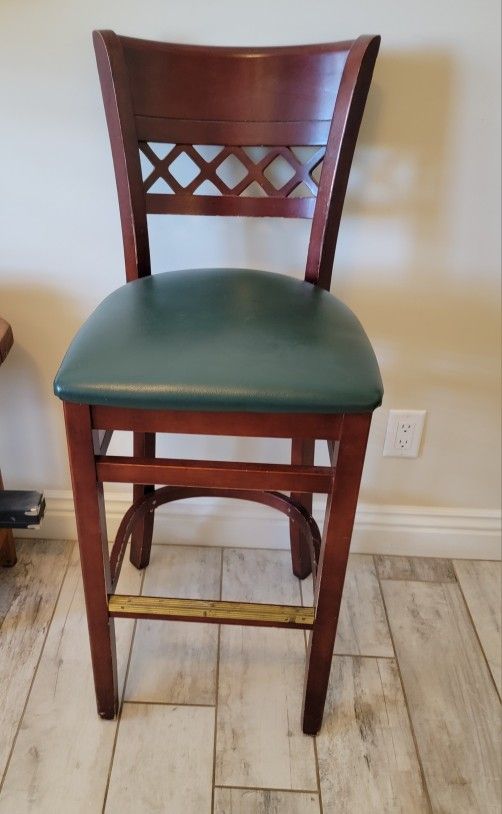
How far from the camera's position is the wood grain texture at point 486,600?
1166mm

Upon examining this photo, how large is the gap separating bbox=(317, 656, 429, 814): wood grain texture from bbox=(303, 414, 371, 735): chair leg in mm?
55

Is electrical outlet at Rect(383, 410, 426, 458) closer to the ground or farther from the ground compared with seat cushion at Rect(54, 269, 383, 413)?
closer to the ground

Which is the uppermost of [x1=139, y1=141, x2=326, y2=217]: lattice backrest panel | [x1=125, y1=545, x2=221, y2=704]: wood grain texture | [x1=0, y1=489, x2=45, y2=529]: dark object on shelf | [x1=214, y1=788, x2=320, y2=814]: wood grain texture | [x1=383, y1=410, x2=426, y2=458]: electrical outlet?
[x1=139, y1=141, x2=326, y2=217]: lattice backrest panel

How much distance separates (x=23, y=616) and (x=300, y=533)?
551 mm

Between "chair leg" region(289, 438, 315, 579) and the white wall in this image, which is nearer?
the white wall

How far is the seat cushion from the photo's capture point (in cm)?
72

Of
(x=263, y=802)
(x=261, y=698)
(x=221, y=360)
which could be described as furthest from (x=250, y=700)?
(x=221, y=360)

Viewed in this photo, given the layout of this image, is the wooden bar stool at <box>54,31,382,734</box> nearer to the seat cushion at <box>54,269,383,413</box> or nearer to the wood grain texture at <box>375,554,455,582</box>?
the seat cushion at <box>54,269,383,413</box>

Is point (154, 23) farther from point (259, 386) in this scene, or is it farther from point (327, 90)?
point (259, 386)

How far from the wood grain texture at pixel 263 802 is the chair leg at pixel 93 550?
22 cm

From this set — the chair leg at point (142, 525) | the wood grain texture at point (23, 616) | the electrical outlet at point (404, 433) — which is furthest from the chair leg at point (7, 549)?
the electrical outlet at point (404, 433)

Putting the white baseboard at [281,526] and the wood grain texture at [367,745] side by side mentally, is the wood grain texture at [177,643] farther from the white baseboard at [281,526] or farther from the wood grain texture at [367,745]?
the wood grain texture at [367,745]

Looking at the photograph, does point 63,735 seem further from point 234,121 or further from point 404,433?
point 234,121

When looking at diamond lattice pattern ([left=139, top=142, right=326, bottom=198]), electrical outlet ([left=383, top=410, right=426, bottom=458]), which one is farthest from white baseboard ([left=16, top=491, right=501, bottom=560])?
diamond lattice pattern ([left=139, top=142, right=326, bottom=198])
